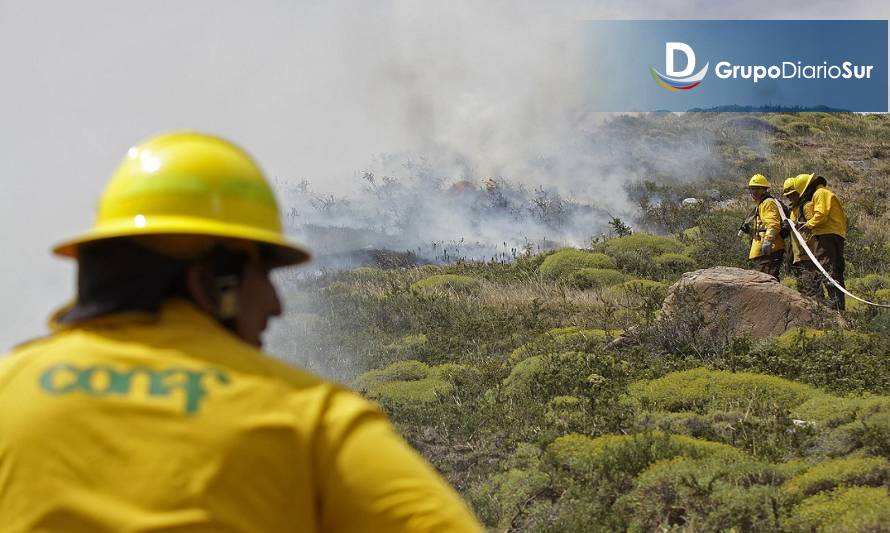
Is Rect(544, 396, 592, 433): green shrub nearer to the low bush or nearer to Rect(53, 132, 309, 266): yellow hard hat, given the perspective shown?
Rect(53, 132, 309, 266): yellow hard hat

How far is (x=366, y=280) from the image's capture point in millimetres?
15609

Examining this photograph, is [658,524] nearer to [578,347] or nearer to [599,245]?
[578,347]

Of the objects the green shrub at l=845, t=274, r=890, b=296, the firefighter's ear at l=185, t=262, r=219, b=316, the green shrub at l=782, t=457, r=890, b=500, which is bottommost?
the green shrub at l=782, t=457, r=890, b=500

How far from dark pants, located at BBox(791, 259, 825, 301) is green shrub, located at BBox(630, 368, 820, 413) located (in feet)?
11.5

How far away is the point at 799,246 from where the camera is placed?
11664mm

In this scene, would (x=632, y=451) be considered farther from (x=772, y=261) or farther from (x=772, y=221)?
(x=772, y=261)

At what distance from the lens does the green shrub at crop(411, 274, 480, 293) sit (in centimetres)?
1387

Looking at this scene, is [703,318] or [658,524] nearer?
[658,524]

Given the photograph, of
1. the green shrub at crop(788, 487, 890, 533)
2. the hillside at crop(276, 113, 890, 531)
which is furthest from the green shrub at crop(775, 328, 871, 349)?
the green shrub at crop(788, 487, 890, 533)

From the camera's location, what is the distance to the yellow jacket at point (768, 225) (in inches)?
463

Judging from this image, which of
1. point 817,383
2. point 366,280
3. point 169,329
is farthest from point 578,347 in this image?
point 169,329

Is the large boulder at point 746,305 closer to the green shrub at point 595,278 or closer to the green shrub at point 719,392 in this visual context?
the green shrub at point 719,392

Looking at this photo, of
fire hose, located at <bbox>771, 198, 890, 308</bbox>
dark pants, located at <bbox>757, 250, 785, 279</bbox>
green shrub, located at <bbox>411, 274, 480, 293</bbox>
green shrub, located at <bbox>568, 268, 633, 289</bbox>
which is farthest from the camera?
green shrub, located at <bbox>411, 274, 480, 293</bbox>

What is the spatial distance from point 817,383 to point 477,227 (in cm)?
1523
